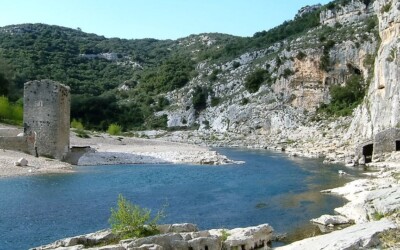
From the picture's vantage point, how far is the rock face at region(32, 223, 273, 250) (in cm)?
1523

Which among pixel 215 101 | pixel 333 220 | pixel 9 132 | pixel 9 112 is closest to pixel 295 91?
pixel 215 101

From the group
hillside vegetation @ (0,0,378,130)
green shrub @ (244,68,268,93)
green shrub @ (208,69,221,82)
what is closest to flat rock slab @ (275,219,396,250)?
hillside vegetation @ (0,0,378,130)

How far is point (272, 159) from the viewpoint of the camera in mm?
54156

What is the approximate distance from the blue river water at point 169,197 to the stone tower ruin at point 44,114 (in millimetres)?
4085

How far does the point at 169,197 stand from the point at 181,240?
13327mm

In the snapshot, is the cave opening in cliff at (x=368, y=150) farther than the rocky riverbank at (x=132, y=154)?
No

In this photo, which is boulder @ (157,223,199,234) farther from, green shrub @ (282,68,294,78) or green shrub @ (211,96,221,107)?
green shrub @ (211,96,221,107)

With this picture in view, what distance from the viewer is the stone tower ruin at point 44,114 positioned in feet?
143

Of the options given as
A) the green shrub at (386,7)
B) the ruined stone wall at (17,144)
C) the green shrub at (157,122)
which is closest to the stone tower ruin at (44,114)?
the ruined stone wall at (17,144)

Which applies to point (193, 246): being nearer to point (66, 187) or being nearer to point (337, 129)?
point (66, 187)

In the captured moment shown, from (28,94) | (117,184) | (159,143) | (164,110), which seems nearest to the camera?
(117,184)

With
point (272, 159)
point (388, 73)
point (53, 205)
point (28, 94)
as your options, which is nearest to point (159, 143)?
point (272, 159)

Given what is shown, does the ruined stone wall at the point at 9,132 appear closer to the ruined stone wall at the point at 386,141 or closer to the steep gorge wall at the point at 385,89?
the ruined stone wall at the point at 386,141

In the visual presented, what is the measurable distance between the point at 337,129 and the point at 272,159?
18.9 m
